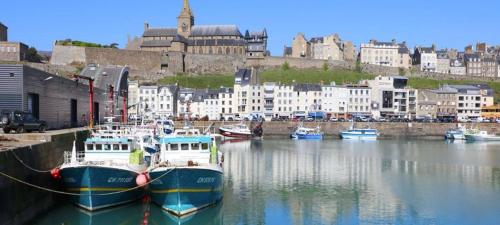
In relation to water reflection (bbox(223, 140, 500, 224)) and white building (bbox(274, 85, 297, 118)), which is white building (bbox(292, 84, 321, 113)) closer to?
white building (bbox(274, 85, 297, 118))

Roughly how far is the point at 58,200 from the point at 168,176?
5448 millimetres

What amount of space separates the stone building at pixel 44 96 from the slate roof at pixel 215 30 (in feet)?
279

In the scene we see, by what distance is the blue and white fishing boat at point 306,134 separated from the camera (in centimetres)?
8379

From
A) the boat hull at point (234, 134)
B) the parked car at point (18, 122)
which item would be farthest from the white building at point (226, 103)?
the parked car at point (18, 122)

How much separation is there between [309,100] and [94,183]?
8341 cm

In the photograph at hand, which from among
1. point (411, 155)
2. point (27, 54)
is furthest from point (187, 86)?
point (411, 155)

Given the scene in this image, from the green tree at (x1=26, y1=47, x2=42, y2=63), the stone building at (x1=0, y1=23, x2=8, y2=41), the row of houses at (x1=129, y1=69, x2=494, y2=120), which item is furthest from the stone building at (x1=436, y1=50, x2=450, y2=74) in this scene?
the stone building at (x1=0, y1=23, x2=8, y2=41)

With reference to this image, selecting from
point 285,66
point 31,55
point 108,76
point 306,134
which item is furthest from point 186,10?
point 108,76

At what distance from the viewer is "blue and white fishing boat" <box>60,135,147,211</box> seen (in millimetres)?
25703

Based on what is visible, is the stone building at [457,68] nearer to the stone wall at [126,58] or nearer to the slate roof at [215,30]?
the slate roof at [215,30]

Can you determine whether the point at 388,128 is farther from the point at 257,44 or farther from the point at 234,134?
the point at 257,44

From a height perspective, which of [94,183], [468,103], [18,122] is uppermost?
[468,103]

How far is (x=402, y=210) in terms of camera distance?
1139 inches

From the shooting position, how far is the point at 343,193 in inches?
1335
